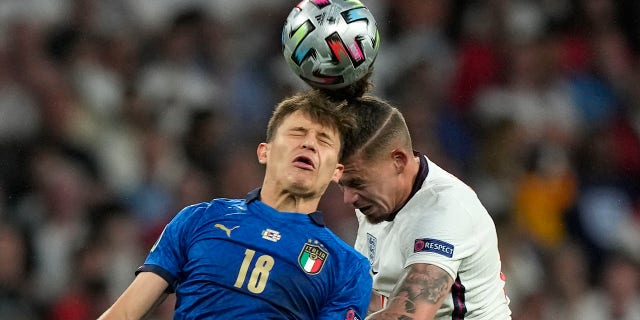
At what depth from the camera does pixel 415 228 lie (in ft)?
15.5

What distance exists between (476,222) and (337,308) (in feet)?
2.95

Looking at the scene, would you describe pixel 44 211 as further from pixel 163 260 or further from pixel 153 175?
pixel 163 260

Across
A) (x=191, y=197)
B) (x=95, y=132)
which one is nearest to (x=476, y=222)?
(x=191, y=197)

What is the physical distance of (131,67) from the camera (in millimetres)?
9000

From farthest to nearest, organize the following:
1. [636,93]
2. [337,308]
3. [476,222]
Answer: [636,93], [476,222], [337,308]

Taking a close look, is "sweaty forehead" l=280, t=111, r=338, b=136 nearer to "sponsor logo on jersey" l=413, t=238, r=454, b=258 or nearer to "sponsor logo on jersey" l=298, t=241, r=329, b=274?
"sponsor logo on jersey" l=298, t=241, r=329, b=274

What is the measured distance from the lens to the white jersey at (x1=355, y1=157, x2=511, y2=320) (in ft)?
Answer: 15.2

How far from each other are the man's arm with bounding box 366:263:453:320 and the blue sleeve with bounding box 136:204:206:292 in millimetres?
764

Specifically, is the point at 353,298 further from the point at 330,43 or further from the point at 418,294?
the point at 330,43

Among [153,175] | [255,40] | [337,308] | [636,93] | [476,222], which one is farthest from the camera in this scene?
[636,93]

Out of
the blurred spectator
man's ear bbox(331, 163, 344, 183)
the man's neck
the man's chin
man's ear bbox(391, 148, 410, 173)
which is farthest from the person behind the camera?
the blurred spectator

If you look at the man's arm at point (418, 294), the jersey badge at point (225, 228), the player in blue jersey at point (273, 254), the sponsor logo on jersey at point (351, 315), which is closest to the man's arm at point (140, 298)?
the player in blue jersey at point (273, 254)

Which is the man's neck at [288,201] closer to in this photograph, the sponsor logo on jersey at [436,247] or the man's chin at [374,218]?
the sponsor logo on jersey at [436,247]

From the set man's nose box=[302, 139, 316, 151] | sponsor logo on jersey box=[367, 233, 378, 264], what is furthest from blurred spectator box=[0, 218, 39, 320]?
man's nose box=[302, 139, 316, 151]
